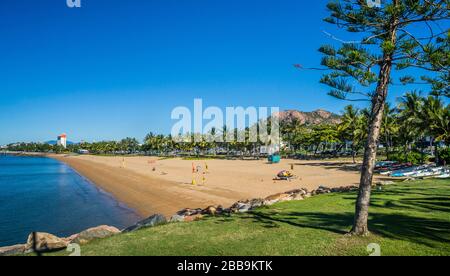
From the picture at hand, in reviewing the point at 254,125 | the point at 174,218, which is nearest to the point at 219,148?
the point at 254,125

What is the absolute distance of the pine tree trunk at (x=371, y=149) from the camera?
6.87 meters

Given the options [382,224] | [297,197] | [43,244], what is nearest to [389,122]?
[297,197]

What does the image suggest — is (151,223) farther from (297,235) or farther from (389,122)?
(389,122)

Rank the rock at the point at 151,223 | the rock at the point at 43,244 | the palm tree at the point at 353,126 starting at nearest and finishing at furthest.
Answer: the rock at the point at 43,244 < the rock at the point at 151,223 < the palm tree at the point at 353,126

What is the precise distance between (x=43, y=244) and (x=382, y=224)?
27.4 feet

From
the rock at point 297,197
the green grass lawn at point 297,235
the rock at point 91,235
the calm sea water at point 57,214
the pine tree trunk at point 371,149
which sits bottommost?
the calm sea water at point 57,214

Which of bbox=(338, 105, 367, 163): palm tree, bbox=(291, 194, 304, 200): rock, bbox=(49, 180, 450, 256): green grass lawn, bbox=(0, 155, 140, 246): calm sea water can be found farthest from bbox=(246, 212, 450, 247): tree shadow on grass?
bbox=(338, 105, 367, 163): palm tree

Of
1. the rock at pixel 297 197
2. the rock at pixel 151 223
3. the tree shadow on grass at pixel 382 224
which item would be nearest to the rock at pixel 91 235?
the rock at pixel 151 223

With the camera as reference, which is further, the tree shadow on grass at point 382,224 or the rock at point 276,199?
the rock at point 276,199

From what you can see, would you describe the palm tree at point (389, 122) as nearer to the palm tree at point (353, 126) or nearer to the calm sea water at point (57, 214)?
the palm tree at point (353, 126)

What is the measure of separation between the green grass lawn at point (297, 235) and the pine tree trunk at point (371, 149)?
0.36m

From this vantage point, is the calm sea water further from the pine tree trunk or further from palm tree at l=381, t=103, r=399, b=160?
palm tree at l=381, t=103, r=399, b=160
